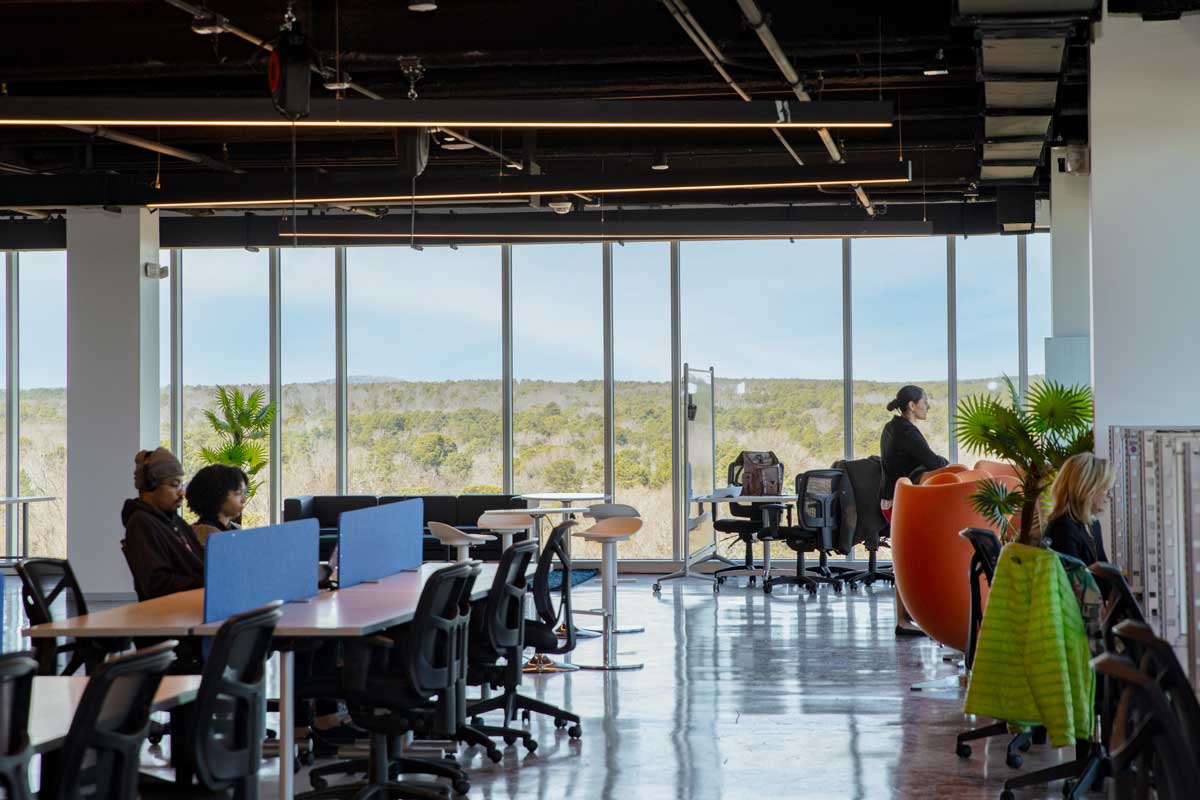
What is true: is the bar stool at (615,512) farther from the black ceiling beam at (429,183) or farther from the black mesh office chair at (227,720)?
the black mesh office chair at (227,720)

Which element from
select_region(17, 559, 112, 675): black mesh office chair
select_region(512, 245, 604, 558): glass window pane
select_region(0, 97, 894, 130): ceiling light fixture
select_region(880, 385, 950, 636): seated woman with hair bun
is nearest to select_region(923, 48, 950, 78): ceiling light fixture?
select_region(0, 97, 894, 130): ceiling light fixture

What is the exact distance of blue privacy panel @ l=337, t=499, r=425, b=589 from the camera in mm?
6348

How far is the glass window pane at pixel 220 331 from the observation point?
15023mm

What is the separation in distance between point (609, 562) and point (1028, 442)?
2.80m

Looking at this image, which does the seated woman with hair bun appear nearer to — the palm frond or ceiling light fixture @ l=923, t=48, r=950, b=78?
ceiling light fixture @ l=923, t=48, r=950, b=78

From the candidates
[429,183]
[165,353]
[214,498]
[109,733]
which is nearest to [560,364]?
[165,353]

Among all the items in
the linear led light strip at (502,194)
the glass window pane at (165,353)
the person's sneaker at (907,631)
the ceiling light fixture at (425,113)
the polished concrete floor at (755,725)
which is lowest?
the polished concrete floor at (755,725)

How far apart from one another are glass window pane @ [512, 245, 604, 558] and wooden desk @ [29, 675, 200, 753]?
35.1 feet

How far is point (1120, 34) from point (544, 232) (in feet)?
17.8

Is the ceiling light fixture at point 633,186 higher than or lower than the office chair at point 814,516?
higher

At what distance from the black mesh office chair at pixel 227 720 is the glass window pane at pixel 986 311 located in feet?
36.7

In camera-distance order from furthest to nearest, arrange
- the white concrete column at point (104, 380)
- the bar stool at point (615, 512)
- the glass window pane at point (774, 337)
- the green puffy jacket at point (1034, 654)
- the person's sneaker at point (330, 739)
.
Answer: the glass window pane at point (774, 337) → the white concrete column at point (104, 380) → the bar stool at point (615, 512) → the person's sneaker at point (330, 739) → the green puffy jacket at point (1034, 654)

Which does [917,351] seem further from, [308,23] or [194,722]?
[194,722]

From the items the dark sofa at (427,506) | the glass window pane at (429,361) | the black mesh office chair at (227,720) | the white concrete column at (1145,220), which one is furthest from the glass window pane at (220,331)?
the black mesh office chair at (227,720)
